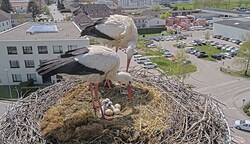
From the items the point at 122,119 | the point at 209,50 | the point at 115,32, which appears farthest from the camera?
the point at 209,50

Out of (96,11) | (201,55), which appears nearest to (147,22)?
(96,11)

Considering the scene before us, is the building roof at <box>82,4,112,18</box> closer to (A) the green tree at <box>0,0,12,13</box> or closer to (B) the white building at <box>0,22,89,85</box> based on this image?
(A) the green tree at <box>0,0,12,13</box>

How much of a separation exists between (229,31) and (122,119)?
89.9 ft

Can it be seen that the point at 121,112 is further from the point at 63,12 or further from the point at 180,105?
the point at 63,12

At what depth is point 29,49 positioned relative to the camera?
659 inches

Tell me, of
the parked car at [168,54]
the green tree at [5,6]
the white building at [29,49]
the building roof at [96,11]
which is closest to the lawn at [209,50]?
the parked car at [168,54]

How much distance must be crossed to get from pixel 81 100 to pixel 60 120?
1016 mm

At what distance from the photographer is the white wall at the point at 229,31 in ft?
92.6

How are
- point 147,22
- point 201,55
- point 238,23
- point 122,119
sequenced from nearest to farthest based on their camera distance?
1. point 122,119
2. point 201,55
3. point 238,23
4. point 147,22

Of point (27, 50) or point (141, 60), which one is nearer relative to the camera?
point (27, 50)

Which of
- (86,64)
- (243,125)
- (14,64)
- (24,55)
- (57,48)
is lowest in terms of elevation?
(243,125)

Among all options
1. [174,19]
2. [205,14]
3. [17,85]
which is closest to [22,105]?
[17,85]

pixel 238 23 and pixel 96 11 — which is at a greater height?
pixel 96 11

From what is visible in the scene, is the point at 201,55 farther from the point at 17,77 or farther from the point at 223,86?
the point at 17,77
